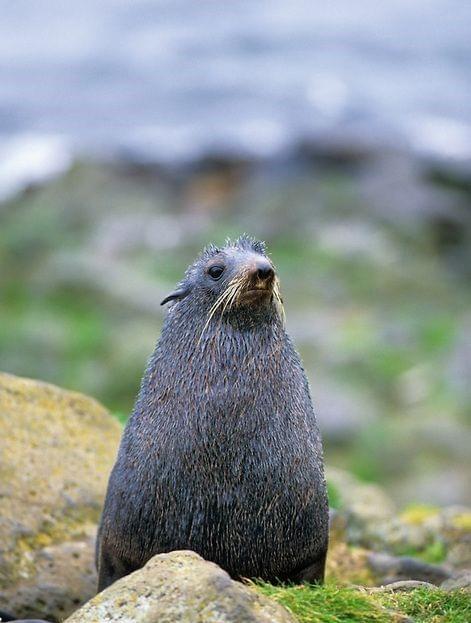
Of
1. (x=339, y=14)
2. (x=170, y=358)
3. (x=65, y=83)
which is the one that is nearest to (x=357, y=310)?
(x=170, y=358)

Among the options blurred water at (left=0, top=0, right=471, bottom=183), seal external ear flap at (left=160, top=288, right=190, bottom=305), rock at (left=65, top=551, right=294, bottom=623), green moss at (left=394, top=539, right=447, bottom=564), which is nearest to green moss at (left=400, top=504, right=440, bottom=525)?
green moss at (left=394, top=539, right=447, bottom=564)

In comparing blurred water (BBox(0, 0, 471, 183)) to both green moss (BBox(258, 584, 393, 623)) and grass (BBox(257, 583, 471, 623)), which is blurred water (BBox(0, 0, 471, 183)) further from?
green moss (BBox(258, 584, 393, 623))

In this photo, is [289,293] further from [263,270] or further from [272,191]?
[263,270]

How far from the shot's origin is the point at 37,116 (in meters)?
33.2

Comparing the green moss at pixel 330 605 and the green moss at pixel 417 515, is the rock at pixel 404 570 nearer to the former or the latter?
the green moss at pixel 417 515

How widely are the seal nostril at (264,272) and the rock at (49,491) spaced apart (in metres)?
2.66

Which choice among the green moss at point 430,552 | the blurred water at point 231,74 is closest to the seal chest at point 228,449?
the green moss at point 430,552

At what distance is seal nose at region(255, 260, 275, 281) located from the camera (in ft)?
21.7

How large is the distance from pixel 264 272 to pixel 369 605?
1924 mm

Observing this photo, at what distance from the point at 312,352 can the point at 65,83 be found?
18948mm

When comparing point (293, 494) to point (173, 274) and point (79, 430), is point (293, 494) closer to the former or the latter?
point (79, 430)

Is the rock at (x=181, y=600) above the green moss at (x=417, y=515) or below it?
below

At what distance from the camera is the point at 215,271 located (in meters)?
6.90

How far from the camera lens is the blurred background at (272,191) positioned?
1898cm
